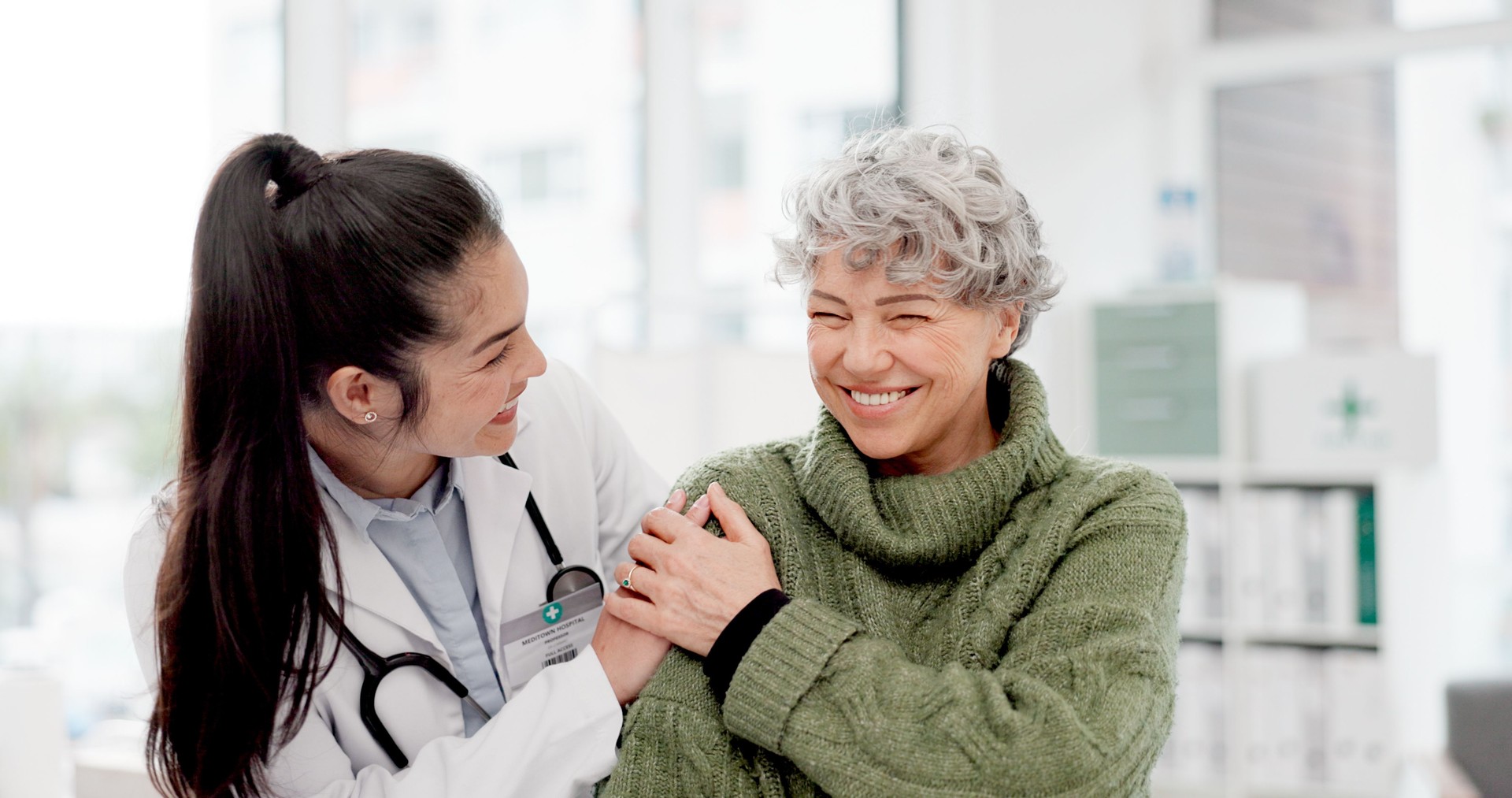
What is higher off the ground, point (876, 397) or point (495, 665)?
point (876, 397)

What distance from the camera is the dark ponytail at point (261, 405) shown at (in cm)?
131

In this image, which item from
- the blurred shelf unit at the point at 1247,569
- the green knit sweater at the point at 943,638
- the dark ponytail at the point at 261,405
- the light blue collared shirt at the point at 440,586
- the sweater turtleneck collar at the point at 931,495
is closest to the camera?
the green knit sweater at the point at 943,638

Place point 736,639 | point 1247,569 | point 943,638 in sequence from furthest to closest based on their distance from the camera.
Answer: point 1247,569 < point 943,638 < point 736,639

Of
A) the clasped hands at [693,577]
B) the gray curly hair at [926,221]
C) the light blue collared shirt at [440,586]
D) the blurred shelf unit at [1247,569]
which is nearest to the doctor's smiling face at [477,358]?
the light blue collared shirt at [440,586]

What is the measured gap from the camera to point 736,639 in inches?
51.1

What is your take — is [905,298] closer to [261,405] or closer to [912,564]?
[912,564]

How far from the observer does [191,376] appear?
1.35m

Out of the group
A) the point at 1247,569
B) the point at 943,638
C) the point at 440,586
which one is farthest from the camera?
the point at 1247,569

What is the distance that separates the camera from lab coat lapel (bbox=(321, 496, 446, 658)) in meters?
1.46

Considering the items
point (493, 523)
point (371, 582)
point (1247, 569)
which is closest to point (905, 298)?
point (493, 523)

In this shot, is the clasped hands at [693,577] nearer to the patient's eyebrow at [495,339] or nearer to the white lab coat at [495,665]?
the white lab coat at [495,665]

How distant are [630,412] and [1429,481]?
219 cm

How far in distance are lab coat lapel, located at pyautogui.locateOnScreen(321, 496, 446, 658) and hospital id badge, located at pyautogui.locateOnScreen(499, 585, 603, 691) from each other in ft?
0.33

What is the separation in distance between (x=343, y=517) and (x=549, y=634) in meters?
0.31
